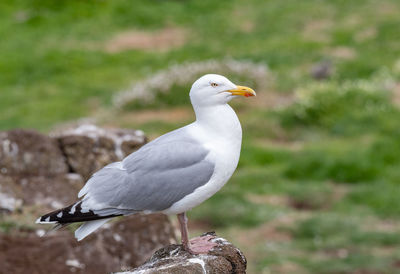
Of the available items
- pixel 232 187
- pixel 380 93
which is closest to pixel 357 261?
pixel 232 187

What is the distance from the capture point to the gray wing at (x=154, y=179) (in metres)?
5.74

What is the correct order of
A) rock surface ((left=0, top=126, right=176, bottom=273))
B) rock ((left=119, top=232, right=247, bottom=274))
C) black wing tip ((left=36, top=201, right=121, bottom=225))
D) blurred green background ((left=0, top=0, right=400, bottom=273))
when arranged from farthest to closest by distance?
blurred green background ((left=0, top=0, right=400, bottom=273)) < rock surface ((left=0, top=126, right=176, bottom=273)) < rock ((left=119, top=232, right=247, bottom=274)) < black wing tip ((left=36, top=201, right=121, bottom=225))

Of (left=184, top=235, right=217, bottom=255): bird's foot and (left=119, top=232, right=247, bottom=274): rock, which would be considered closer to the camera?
(left=119, top=232, right=247, bottom=274): rock

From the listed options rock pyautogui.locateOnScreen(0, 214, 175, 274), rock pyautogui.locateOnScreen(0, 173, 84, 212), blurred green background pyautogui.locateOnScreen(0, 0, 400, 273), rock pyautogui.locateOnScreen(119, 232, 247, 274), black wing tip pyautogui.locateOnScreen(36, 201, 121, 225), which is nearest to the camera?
black wing tip pyautogui.locateOnScreen(36, 201, 121, 225)

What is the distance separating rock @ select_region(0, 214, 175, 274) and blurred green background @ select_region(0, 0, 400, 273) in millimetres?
3251

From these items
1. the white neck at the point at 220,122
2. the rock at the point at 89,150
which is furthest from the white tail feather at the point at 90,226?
the rock at the point at 89,150

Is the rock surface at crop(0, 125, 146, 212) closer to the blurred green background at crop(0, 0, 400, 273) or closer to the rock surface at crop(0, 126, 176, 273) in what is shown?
the rock surface at crop(0, 126, 176, 273)

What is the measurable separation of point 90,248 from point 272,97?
43.4 ft

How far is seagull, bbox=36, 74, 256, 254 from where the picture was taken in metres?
5.73

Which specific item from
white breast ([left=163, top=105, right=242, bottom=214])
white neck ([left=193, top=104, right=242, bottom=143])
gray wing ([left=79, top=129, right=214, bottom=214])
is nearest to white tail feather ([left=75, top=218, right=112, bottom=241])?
gray wing ([left=79, top=129, right=214, bottom=214])

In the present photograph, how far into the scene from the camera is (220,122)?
5777 millimetres

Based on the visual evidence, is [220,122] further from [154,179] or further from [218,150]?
[154,179]

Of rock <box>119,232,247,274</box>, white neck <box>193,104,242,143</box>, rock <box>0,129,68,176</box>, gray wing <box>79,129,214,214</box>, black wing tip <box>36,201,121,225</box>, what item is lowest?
rock <box>119,232,247,274</box>

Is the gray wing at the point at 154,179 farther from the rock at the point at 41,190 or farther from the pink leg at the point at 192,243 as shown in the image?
the rock at the point at 41,190
